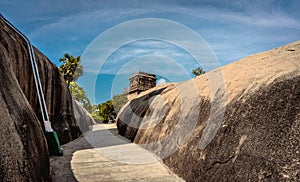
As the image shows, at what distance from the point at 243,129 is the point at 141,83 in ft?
57.4

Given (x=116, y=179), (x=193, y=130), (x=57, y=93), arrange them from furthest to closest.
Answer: (x=57, y=93)
(x=193, y=130)
(x=116, y=179)

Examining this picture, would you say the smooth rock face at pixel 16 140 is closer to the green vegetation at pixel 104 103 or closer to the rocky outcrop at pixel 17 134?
the rocky outcrop at pixel 17 134

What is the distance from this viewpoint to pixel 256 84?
2.97 metres

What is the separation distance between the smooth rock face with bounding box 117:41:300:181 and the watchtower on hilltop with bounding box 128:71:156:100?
1495cm

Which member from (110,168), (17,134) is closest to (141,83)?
(110,168)

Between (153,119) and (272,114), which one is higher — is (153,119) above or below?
below

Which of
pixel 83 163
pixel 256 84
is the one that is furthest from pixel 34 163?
pixel 256 84

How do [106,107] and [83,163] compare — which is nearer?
[83,163]

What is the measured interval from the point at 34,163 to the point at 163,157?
2.65m

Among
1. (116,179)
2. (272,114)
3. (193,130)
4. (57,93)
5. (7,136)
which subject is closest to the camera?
(7,136)

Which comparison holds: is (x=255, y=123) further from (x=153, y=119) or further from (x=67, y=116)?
(x=67, y=116)

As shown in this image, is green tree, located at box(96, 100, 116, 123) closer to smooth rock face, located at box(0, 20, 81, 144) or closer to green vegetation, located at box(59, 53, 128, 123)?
green vegetation, located at box(59, 53, 128, 123)

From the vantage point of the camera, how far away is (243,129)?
258 cm

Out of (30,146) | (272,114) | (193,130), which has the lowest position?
(193,130)
